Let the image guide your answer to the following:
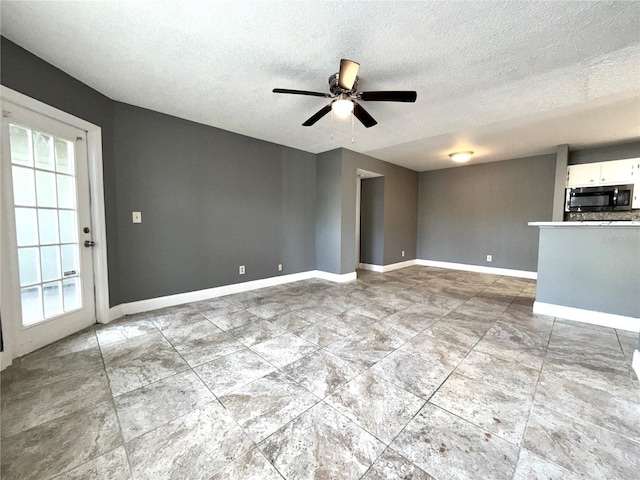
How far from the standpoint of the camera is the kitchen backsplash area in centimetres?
418

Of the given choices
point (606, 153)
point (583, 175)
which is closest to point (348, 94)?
point (583, 175)

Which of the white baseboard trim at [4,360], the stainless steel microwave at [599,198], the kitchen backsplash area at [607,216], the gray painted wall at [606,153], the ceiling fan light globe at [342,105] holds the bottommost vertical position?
the white baseboard trim at [4,360]

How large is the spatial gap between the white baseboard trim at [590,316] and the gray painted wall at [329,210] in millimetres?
2941

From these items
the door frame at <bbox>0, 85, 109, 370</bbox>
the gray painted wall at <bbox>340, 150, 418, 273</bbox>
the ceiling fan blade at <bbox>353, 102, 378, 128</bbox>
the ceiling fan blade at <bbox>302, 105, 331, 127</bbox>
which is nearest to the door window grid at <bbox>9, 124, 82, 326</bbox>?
the door frame at <bbox>0, 85, 109, 370</bbox>

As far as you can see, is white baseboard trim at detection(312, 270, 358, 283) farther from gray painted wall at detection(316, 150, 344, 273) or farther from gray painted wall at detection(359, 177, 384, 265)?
gray painted wall at detection(359, 177, 384, 265)

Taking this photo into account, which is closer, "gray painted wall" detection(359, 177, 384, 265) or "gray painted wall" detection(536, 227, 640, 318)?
"gray painted wall" detection(536, 227, 640, 318)

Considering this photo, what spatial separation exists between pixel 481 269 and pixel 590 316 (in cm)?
300

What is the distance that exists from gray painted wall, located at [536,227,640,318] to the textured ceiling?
4.85 ft

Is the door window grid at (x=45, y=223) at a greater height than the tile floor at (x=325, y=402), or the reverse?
the door window grid at (x=45, y=223)

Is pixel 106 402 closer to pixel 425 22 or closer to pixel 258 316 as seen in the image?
pixel 258 316

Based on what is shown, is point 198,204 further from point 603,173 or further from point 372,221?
point 603,173

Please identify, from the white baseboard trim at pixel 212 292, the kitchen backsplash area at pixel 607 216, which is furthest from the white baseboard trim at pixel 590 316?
the white baseboard trim at pixel 212 292

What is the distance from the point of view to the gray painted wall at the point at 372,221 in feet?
18.8

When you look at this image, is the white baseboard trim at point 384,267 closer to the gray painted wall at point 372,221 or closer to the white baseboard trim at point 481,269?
the gray painted wall at point 372,221
